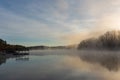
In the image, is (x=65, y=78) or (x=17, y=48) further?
(x=17, y=48)

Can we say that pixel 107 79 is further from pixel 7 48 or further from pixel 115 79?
pixel 7 48

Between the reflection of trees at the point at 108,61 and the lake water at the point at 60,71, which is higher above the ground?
the reflection of trees at the point at 108,61

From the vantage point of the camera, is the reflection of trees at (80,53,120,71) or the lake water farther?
the reflection of trees at (80,53,120,71)

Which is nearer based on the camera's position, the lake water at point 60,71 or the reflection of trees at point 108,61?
the lake water at point 60,71

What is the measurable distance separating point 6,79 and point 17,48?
12468 cm

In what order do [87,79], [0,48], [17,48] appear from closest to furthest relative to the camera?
[87,79] < [0,48] < [17,48]

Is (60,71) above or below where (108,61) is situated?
below

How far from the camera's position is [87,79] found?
3797cm

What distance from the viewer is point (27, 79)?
38.7m

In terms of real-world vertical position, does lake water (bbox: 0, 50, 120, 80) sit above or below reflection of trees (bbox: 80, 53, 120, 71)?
below

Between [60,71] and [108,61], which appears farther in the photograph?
[108,61]

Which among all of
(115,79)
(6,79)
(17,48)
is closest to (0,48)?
(17,48)

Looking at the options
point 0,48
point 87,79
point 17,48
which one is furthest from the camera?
point 17,48

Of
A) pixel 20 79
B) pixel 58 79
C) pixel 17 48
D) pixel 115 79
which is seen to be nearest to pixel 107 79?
pixel 115 79
